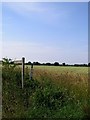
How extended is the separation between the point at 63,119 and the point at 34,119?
27.9 inches

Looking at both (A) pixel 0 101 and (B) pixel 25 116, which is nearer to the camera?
(B) pixel 25 116

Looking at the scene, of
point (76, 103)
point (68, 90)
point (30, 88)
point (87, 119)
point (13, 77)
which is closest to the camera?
point (87, 119)

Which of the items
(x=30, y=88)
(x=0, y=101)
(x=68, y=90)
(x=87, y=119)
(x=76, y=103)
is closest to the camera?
(x=87, y=119)

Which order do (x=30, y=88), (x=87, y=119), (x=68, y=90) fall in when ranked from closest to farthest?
(x=87, y=119) < (x=68, y=90) < (x=30, y=88)

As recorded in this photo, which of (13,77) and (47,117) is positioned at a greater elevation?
(13,77)

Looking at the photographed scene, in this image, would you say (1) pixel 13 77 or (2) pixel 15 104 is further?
(1) pixel 13 77

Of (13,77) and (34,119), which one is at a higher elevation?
(13,77)

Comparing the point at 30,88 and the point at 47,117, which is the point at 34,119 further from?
the point at 30,88

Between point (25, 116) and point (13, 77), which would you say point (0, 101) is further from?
point (13, 77)

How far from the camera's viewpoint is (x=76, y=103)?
31.1 feet

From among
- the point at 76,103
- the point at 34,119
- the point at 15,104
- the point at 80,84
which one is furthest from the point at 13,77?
the point at 34,119

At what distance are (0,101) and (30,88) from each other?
2.28 meters

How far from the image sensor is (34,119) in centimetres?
805

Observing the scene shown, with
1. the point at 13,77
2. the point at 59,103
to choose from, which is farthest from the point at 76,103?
the point at 13,77
